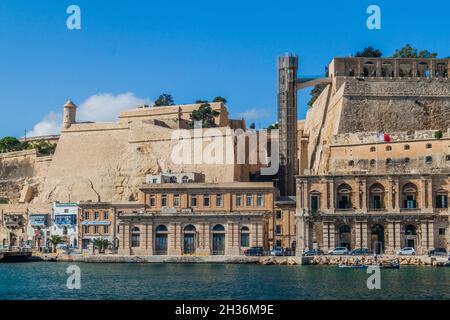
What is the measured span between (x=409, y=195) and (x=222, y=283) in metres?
24.2

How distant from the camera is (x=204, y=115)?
87.4 metres

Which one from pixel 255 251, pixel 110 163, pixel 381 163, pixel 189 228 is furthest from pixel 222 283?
pixel 110 163

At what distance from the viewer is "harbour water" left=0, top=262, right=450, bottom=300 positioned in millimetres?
39875

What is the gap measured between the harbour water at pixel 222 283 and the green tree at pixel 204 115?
28.4 meters

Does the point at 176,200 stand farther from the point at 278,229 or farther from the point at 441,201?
the point at 441,201

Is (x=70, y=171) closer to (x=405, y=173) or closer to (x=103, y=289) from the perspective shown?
(x=405, y=173)

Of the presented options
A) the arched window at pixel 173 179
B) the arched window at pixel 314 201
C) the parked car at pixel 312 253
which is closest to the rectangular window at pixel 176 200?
the arched window at pixel 173 179

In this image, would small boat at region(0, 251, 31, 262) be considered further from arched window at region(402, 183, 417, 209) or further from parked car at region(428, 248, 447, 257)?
parked car at region(428, 248, 447, 257)

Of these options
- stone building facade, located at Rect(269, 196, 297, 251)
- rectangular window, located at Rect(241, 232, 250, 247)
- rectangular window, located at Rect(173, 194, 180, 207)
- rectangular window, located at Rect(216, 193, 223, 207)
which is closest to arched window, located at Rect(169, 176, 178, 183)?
rectangular window, located at Rect(173, 194, 180, 207)

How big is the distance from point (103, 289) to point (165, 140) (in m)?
41.7

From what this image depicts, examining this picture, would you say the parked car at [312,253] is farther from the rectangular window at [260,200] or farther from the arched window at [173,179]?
the arched window at [173,179]

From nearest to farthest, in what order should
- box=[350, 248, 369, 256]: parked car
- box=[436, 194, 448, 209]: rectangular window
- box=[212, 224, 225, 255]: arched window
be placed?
box=[350, 248, 369, 256]: parked car
box=[436, 194, 448, 209]: rectangular window
box=[212, 224, 225, 255]: arched window

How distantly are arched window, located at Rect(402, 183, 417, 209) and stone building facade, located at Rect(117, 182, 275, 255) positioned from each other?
11.4 m
